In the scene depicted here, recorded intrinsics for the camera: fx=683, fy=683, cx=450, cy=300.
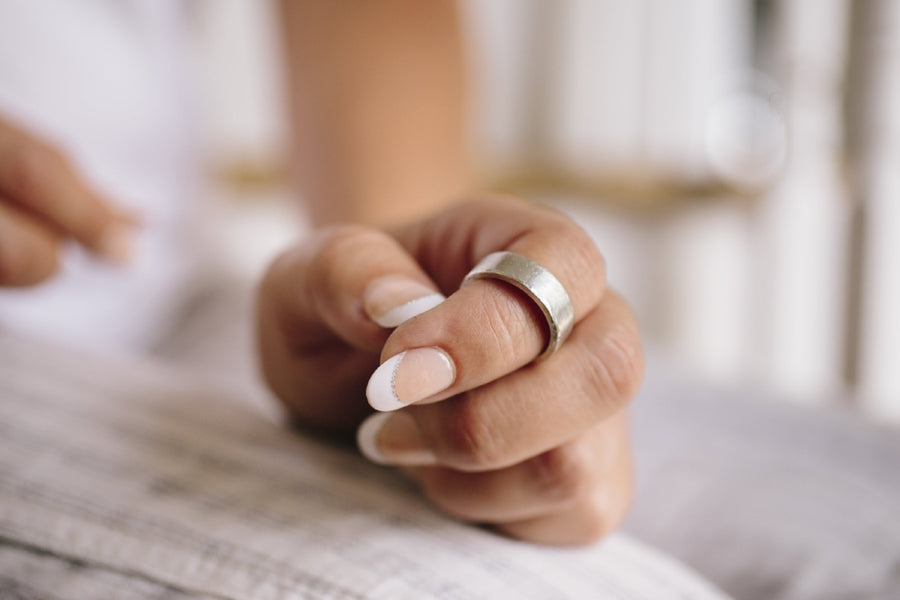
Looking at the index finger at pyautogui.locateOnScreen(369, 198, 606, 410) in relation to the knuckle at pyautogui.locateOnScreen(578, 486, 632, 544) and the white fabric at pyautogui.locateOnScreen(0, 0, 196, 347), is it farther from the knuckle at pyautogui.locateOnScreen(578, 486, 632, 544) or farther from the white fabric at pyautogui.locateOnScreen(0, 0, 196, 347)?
the white fabric at pyautogui.locateOnScreen(0, 0, 196, 347)

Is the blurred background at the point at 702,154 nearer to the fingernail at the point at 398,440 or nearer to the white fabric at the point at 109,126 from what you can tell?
the white fabric at the point at 109,126

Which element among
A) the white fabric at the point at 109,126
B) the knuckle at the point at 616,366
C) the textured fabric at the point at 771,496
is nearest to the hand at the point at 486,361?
the knuckle at the point at 616,366

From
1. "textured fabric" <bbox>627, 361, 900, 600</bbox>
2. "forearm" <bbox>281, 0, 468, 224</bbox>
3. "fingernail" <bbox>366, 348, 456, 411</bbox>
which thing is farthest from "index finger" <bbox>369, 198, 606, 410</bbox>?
"forearm" <bbox>281, 0, 468, 224</bbox>

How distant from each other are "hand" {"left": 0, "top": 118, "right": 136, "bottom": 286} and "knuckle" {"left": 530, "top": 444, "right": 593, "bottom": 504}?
257 mm

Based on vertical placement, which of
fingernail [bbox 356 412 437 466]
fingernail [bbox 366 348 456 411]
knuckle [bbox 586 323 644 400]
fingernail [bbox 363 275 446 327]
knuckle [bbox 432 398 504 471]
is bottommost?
fingernail [bbox 356 412 437 466]

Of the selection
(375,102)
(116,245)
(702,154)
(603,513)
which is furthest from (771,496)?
(702,154)

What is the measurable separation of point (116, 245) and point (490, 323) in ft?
0.86

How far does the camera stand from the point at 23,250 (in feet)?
1.05

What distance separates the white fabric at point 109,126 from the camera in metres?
0.48

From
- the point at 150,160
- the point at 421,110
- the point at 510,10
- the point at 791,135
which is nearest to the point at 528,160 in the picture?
the point at 510,10

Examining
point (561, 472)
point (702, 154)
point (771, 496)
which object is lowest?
point (702, 154)

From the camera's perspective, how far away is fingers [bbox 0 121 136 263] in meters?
0.32

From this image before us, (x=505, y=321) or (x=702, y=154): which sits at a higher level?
(x=505, y=321)

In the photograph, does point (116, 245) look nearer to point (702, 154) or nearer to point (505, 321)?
point (505, 321)
